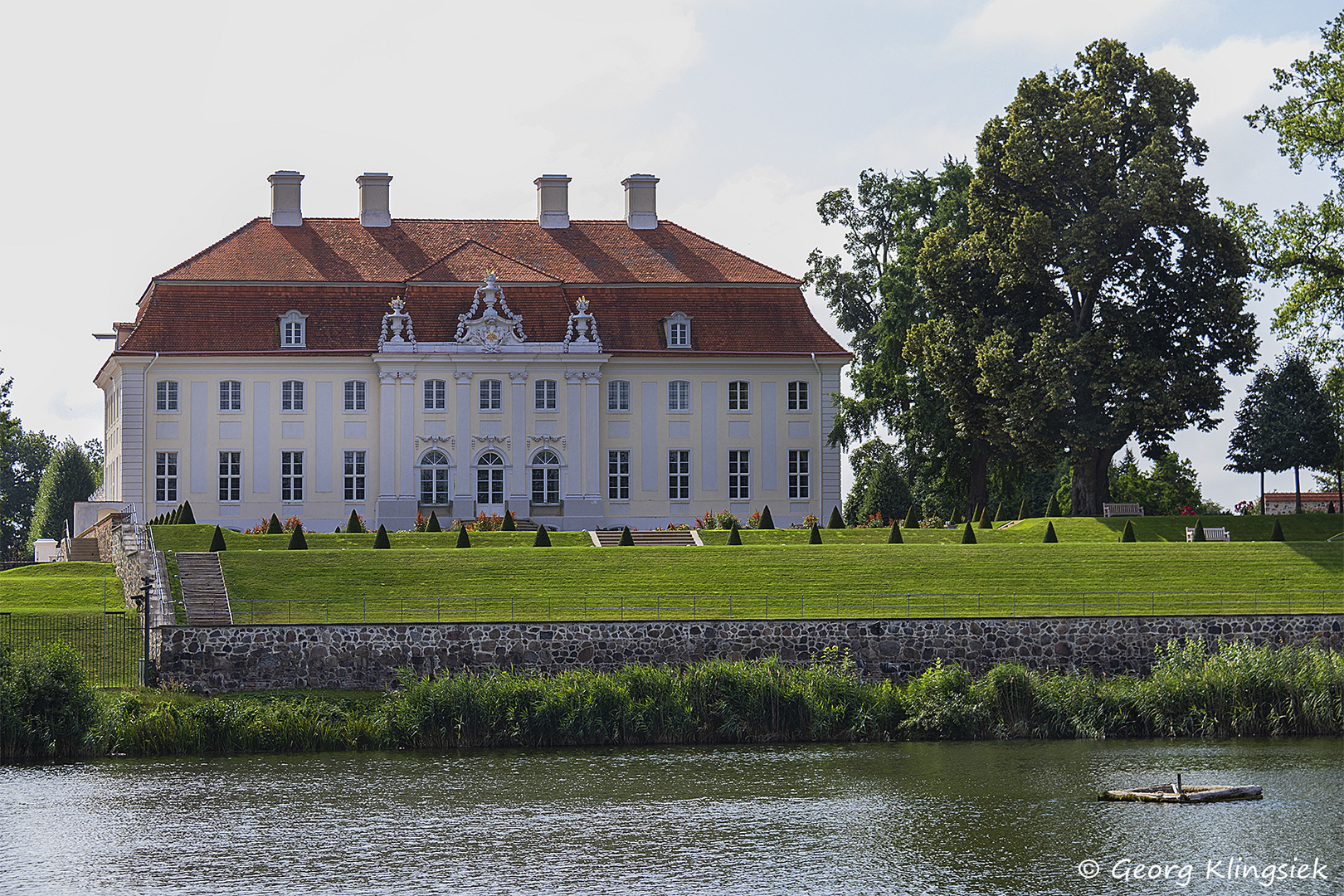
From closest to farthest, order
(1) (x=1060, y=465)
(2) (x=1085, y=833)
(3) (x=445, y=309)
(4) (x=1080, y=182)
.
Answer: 1. (2) (x=1085, y=833)
2. (4) (x=1080, y=182)
3. (3) (x=445, y=309)
4. (1) (x=1060, y=465)

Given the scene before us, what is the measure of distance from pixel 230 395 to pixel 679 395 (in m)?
14.4

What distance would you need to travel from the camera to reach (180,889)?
18.3 m

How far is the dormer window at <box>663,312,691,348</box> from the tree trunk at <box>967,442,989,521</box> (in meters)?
10.1

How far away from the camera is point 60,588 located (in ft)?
124

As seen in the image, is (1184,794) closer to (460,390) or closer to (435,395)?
(460,390)

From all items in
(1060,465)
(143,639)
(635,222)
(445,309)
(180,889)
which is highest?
(635,222)

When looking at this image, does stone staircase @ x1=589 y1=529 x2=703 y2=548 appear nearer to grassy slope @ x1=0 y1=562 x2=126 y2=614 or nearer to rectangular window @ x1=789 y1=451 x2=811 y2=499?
rectangular window @ x1=789 y1=451 x2=811 y2=499

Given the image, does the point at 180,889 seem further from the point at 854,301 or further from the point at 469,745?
the point at 854,301

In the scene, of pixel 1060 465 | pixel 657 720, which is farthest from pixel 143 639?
pixel 1060 465

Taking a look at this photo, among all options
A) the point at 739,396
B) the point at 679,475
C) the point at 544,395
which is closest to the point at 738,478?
the point at 679,475

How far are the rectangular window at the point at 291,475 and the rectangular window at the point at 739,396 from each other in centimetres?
1399

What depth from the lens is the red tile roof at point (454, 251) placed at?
55.4m

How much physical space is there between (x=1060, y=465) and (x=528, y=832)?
165ft

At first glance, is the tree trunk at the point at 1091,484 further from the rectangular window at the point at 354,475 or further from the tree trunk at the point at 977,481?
the rectangular window at the point at 354,475
